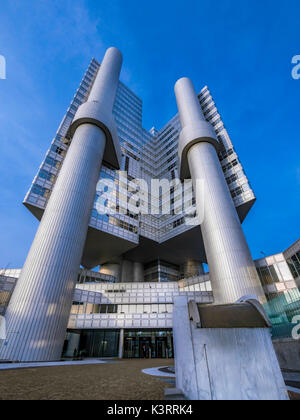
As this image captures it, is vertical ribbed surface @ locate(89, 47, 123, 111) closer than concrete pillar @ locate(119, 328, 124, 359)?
No

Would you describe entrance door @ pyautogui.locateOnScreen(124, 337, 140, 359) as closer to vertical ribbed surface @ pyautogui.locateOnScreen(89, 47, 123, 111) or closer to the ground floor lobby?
the ground floor lobby

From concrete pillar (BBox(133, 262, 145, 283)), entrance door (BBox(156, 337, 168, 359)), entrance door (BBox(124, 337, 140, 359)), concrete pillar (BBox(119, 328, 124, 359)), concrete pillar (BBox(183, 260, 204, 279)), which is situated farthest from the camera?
concrete pillar (BBox(183, 260, 204, 279))

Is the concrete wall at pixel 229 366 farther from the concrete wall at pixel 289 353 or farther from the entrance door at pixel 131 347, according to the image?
the entrance door at pixel 131 347

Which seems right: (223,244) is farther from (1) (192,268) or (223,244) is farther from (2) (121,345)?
(1) (192,268)

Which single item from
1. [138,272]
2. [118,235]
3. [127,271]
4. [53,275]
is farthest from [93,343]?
[138,272]

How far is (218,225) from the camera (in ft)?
95.7

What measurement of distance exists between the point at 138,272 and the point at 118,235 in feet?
68.3

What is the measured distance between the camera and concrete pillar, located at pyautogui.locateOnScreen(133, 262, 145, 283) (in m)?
51.7

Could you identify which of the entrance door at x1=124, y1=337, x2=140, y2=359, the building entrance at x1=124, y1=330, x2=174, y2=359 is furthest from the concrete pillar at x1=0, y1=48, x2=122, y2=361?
the building entrance at x1=124, y1=330, x2=174, y2=359

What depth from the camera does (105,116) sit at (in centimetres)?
3788

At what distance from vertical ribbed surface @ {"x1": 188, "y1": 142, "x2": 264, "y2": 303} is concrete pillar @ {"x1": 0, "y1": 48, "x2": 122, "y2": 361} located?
18.1 meters

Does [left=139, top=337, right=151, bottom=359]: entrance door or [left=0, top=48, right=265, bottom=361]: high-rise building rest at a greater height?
[left=0, top=48, right=265, bottom=361]: high-rise building

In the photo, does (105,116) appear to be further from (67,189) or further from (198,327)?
(198,327)
